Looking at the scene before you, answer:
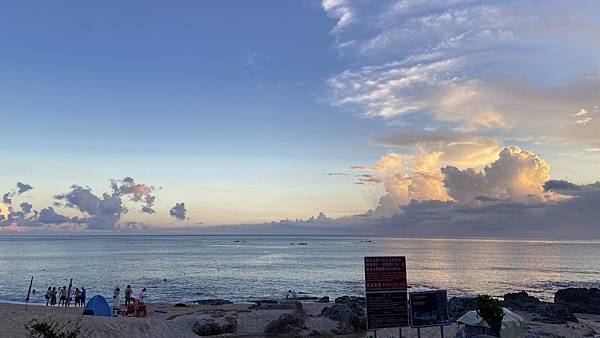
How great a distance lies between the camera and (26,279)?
222 feet

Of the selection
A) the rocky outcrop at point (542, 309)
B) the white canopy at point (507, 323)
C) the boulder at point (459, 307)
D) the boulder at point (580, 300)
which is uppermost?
the white canopy at point (507, 323)

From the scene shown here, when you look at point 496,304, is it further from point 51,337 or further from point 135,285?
point 135,285

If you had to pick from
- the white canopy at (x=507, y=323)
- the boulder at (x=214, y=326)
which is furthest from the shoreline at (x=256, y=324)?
the white canopy at (x=507, y=323)

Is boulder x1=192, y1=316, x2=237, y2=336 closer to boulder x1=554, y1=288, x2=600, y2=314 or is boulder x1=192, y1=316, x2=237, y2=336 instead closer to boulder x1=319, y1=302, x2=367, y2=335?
boulder x1=319, y1=302, x2=367, y2=335

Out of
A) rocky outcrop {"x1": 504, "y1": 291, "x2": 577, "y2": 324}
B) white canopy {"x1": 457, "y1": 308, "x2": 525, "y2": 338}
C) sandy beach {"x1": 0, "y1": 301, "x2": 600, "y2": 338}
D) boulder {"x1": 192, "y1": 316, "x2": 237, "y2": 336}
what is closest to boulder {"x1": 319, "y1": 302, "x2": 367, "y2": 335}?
sandy beach {"x1": 0, "y1": 301, "x2": 600, "y2": 338}

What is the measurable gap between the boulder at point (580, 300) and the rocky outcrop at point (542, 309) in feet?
11.9

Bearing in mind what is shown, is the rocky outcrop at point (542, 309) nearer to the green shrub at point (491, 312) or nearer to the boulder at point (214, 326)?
the green shrub at point (491, 312)

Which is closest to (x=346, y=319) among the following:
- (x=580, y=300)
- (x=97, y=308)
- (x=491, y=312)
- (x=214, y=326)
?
(x=214, y=326)

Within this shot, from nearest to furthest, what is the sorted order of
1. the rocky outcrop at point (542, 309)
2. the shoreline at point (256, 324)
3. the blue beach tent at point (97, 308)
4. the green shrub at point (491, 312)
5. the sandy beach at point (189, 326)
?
1. the green shrub at point (491, 312)
2. the sandy beach at point (189, 326)
3. the shoreline at point (256, 324)
4. the blue beach tent at point (97, 308)
5. the rocky outcrop at point (542, 309)

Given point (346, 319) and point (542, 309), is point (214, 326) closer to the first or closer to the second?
point (346, 319)

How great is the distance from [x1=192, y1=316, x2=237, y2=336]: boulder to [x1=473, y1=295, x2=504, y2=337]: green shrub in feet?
46.6

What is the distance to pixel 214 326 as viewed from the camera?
2605cm

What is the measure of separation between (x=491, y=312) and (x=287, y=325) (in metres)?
12.3

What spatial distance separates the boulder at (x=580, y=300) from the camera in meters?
38.8
